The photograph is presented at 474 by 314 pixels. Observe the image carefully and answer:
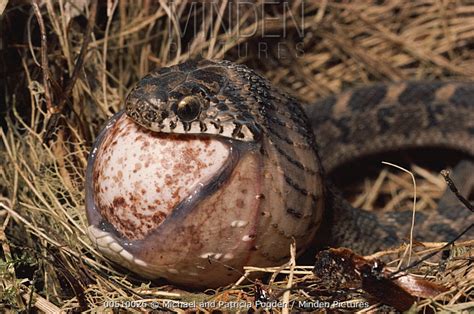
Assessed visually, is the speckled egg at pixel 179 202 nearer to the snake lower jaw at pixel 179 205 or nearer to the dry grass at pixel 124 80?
the snake lower jaw at pixel 179 205

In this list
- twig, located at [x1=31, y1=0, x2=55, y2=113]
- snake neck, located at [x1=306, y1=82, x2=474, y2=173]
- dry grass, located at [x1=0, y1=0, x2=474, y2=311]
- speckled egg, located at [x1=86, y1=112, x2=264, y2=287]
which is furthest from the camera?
snake neck, located at [x1=306, y1=82, x2=474, y2=173]

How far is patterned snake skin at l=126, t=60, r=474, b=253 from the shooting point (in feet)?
8.45

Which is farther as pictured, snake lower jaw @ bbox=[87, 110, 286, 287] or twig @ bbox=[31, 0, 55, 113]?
twig @ bbox=[31, 0, 55, 113]

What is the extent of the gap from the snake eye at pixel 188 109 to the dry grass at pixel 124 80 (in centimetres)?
60

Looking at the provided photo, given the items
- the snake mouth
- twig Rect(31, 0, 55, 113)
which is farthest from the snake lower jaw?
twig Rect(31, 0, 55, 113)

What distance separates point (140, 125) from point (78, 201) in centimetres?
82

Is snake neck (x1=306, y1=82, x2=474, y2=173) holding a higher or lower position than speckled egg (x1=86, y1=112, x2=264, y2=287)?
lower

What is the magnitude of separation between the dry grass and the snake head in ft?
1.69

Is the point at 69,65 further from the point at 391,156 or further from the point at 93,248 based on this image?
the point at 391,156

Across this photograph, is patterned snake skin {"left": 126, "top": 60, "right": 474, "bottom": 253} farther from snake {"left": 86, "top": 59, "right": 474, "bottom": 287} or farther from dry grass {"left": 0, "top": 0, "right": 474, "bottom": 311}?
dry grass {"left": 0, "top": 0, "right": 474, "bottom": 311}

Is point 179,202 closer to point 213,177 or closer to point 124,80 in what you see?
point 213,177

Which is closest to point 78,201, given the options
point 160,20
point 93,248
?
point 93,248

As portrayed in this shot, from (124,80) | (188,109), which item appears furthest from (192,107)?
(124,80)

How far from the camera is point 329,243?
3.31 meters
